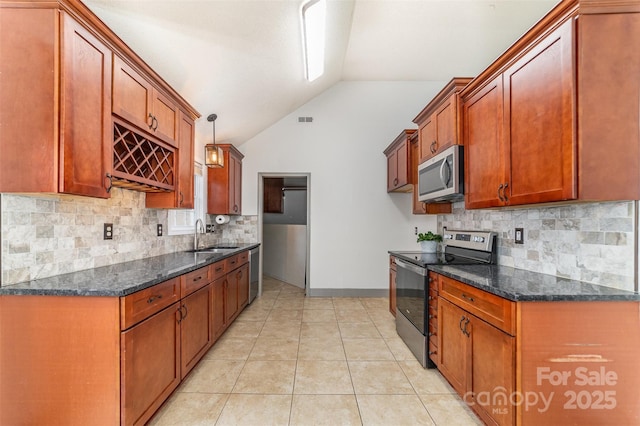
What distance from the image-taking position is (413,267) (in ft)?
8.61

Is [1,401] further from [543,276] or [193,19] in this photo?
[543,276]

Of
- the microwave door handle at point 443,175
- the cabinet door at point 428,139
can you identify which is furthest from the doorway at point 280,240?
the microwave door handle at point 443,175

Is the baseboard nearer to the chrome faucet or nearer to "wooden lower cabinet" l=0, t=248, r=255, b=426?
the chrome faucet

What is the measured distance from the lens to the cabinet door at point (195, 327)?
2.10 m

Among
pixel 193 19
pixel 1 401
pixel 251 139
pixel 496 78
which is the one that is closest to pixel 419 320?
pixel 496 78

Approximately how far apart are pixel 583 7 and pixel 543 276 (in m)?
Answer: 1.50

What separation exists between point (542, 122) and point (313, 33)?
2.17 m

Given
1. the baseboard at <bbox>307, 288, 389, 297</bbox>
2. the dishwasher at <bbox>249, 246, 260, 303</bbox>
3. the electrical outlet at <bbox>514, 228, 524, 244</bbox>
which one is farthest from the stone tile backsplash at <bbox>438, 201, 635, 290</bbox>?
the dishwasher at <bbox>249, 246, 260, 303</bbox>

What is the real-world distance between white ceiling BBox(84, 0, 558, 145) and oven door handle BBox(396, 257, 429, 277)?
247 cm

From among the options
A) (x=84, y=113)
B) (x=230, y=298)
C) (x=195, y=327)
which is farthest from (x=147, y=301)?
(x=230, y=298)

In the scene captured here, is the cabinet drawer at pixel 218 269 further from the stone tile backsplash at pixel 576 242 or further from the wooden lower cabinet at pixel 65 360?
the stone tile backsplash at pixel 576 242

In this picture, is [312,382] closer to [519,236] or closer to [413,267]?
[413,267]

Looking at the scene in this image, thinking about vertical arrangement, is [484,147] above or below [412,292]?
above

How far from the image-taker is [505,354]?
4.78ft
